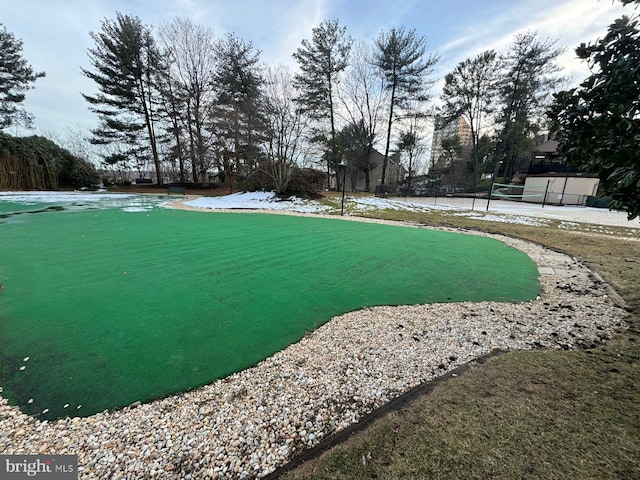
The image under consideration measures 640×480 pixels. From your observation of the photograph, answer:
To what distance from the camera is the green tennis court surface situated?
183 cm

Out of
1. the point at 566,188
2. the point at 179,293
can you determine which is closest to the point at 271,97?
the point at 179,293

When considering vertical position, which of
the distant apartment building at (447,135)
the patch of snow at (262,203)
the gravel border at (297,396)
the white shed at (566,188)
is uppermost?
the distant apartment building at (447,135)

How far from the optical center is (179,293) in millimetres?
3096

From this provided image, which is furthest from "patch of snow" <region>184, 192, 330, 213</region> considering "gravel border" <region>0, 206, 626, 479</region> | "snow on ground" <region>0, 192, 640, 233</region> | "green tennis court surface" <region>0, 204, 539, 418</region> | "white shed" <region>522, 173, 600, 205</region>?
"white shed" <region>522, 173, 600, 205</region>

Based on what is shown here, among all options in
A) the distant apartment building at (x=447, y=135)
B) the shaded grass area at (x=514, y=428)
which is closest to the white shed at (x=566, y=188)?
the distant apartment building at (x=447, y=135)

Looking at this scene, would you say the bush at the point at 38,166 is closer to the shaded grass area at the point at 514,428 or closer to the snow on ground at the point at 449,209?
the snow on ground at the point at 449,209

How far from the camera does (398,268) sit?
14.0ft

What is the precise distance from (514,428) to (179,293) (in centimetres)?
326

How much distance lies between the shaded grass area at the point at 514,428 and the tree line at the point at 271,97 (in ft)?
46.1

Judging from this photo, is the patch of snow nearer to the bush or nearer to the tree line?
the tree line

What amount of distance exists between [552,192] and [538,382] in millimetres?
20944

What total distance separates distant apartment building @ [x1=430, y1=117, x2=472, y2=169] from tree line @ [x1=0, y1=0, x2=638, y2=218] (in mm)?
1036

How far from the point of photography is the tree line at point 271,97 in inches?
629

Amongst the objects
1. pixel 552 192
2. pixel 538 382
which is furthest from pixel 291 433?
pixel 552 192
